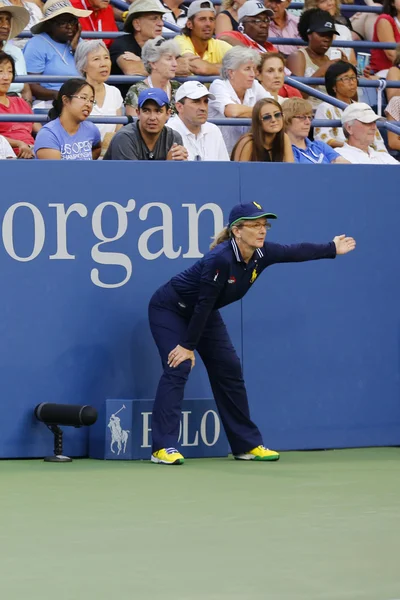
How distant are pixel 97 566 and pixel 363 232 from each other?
5.60 meters

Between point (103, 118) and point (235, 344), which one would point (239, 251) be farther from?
point (103, 118)

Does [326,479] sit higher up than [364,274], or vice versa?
[364,274]

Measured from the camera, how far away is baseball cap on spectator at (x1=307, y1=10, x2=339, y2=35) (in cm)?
1341

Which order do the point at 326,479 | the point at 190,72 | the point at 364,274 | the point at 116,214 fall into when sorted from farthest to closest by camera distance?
the point at 190,72, the point at 364,274, the point at 116,214, the point at 326,479

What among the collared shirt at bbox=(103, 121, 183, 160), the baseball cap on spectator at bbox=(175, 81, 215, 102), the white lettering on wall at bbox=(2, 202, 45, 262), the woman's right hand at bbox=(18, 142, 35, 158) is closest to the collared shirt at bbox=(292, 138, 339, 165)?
the baseball cap on spectator at bbox=(175, 81, 215, 102)

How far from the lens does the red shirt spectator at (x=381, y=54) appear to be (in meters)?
14.8

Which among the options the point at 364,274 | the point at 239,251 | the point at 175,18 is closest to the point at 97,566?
the point at 239,251

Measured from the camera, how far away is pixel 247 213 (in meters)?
8.70

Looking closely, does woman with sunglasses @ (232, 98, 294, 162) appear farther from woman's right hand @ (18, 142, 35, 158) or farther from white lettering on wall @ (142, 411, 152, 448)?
white lettering on wall @ (142, 411, 152, 448)

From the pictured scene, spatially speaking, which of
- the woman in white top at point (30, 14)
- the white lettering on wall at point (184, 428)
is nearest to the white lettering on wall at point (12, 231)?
the white lettering on wall at point (184, 428)

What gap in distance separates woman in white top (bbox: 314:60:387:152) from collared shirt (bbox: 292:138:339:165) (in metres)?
1.15

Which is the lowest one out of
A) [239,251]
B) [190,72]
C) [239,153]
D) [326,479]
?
[326,479]

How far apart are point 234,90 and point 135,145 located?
194 cm

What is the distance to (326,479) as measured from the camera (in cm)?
812
